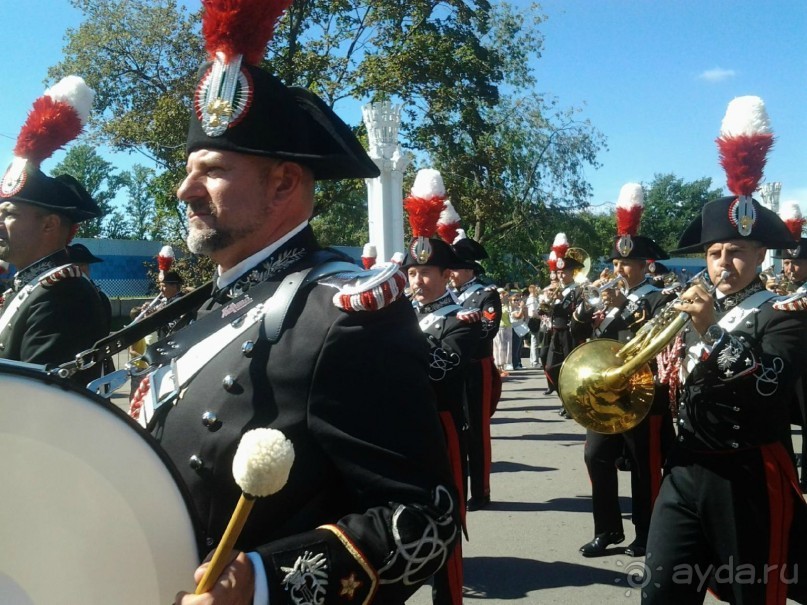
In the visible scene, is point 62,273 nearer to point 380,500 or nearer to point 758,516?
point 380,500

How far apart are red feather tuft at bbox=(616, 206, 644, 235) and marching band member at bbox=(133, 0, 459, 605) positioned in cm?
489

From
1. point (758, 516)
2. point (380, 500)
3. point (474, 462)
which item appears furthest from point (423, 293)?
point (380, 500)

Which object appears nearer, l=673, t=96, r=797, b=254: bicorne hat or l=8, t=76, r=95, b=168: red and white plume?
l=673, t=96, r=797, b=254: bicorne hat

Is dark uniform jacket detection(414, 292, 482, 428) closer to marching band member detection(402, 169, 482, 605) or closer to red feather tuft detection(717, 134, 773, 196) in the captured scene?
marching band member detection(402, 169, 482, 605)

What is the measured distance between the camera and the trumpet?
3.70 m

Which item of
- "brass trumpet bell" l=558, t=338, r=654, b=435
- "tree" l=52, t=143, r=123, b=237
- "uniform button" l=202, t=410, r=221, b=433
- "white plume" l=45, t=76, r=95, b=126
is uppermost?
"tree" l=52, t=143, r=123, b=237

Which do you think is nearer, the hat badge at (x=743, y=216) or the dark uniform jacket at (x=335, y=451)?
the dark uniform jacket at (x=335, y=451)

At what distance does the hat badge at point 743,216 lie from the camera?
362 centimetres

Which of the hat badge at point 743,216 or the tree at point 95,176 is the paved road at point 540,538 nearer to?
the hat badge at point 743,216

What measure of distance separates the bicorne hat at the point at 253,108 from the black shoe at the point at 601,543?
13.4 feet

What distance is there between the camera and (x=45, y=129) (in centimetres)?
390

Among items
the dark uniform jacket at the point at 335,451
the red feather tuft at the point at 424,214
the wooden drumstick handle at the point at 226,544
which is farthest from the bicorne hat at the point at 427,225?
the wooden drumstick handle at the point at 226,544

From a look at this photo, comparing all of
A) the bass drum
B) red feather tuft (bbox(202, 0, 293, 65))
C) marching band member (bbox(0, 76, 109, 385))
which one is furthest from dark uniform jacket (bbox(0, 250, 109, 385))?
the bass drum

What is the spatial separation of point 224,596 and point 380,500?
37 cm
